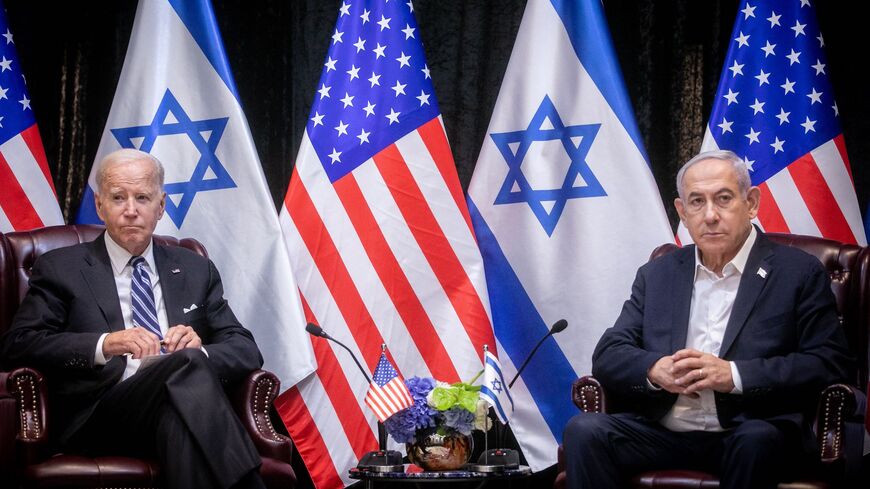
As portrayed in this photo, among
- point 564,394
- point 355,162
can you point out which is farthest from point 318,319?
point 564,394

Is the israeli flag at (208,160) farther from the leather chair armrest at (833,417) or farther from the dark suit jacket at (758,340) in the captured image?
the leather chair armrest at (833,417)

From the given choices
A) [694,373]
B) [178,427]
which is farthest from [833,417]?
[178,427]

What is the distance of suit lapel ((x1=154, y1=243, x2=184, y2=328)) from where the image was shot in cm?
372

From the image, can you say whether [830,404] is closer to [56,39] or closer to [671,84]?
[671,84]

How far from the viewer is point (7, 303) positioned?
3.79m

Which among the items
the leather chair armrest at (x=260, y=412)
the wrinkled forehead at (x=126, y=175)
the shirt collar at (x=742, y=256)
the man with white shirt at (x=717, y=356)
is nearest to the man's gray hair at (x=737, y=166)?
the man with white shirt at (x=717, y=356)

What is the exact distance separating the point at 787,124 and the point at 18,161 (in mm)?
3259

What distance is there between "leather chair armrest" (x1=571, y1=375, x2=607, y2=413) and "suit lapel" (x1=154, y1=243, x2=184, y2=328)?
1443 millimetres

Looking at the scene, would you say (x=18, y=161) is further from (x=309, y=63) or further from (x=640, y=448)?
(x=640, y=448)

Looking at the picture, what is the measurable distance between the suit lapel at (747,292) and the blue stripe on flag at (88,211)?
2713mm

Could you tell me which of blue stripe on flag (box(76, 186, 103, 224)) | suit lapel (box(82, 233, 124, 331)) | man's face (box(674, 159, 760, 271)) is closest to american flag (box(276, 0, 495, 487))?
blue stripe on flag (box(76, 186, 103, 224))

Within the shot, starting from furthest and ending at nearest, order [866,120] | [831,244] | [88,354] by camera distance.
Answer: [866,120] → [831,244] → [88,354]

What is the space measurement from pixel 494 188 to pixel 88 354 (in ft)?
6.32

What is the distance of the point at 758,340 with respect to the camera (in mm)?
3242
